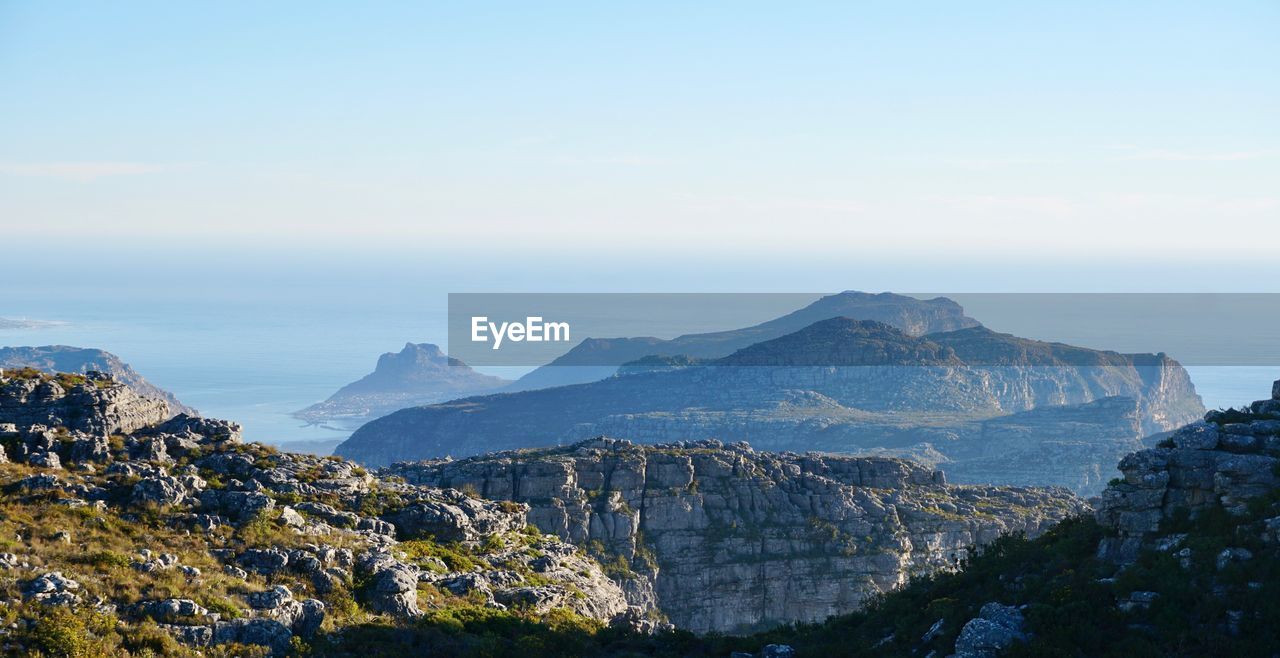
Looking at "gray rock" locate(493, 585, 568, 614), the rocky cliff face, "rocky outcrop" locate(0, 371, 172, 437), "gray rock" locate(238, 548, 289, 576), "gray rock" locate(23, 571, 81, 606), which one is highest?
"rocky outcrop" locate(0, 371, 172, 437)

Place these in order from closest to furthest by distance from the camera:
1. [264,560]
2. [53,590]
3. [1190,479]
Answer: [53,590]
[1190,479]
[264,560]

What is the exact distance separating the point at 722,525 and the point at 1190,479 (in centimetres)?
6642

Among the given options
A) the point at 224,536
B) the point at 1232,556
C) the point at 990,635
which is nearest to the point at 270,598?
the point at 224,536

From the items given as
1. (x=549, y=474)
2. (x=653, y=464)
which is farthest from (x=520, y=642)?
(x=653, y=464)

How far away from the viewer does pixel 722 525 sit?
109 metres

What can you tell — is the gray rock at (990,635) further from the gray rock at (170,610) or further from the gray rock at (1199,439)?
the gray rock at (170,610)

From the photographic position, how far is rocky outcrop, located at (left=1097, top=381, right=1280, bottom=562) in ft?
143

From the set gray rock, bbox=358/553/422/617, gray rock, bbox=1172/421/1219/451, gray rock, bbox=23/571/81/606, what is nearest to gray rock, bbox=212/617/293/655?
gray rock, bbox=23/571/81/606

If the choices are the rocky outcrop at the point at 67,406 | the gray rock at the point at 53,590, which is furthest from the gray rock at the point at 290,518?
the gray rock at the point at 53,590

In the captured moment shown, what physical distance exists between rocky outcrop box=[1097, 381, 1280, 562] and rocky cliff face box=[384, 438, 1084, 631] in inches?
2135

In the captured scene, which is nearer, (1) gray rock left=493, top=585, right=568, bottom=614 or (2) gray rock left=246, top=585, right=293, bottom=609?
(2) gray rock left=246, top=585, right=293, bottom=609

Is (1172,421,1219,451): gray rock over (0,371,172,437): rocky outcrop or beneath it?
Result: over

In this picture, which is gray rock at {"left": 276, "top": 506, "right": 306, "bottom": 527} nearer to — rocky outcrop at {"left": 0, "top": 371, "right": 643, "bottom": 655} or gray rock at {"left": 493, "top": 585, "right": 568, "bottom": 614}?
rocky outcrop at {"left": 0, "top": 371, "right": 643, "bottom": 655}

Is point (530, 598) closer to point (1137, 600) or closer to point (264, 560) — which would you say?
point (264, 560)
